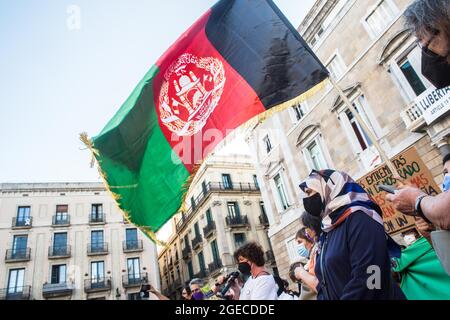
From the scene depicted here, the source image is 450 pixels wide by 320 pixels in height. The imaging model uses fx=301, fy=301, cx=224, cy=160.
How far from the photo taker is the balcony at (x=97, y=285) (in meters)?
25.8

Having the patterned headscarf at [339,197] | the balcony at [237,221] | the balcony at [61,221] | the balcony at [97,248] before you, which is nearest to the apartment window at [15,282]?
the balcony at [61,221]

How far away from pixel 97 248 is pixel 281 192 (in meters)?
20.6

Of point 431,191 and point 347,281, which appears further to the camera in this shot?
point 431,191

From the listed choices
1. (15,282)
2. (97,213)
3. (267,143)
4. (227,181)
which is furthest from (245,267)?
(97,213)

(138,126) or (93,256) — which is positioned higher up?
(93,256)

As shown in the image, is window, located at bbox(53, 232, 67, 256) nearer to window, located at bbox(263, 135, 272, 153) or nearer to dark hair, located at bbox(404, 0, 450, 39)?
window, located at bbox(263, 135, 272, 153)

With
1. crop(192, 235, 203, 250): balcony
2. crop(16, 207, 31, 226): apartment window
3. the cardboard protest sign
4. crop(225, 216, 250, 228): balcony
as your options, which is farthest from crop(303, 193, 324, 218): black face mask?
crop(16, 207, 31, 226): apartment window

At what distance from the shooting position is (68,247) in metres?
27.2

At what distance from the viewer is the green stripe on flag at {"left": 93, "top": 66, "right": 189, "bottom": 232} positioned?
4238mm

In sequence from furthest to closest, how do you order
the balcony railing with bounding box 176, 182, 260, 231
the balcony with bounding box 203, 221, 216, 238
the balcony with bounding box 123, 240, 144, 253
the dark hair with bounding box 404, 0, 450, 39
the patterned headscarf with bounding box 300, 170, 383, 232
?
1. the balcony with bounding box 123, 240, 144, 253
2. the balcony railing with bounding box 176, 182, 260, 231
3. the balcony with bounding box 203, 221, 216, 238
4. the patterned headscarf with bounding box 300, 170, 383, 232
5. the dark hair with bounding box 404, 0, 450, 39

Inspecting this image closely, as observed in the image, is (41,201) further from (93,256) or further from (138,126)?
(138,126)
